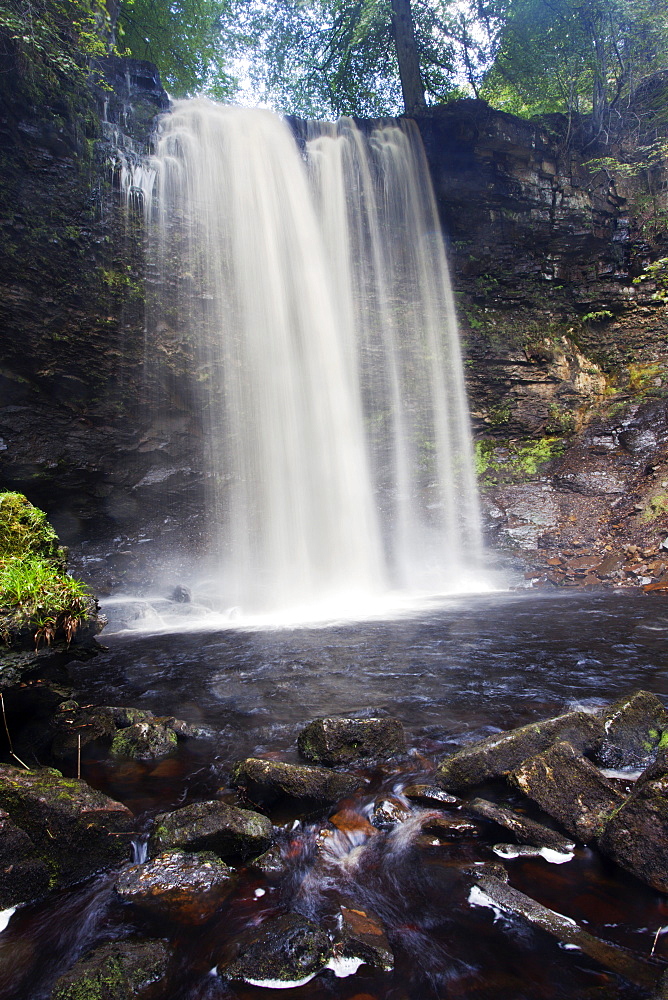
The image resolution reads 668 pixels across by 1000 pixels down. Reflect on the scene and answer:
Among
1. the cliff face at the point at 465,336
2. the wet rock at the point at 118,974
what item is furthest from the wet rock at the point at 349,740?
the cliff face at the point at 465,336

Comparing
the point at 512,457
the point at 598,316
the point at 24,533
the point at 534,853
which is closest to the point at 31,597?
the point at 24,533

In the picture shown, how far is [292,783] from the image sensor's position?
3.35m

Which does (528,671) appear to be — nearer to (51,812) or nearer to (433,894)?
(433,894)

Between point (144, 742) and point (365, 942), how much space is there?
103 inches

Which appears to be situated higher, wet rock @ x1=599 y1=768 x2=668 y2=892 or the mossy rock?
the mossy rock

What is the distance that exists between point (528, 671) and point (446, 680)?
0.96 metres

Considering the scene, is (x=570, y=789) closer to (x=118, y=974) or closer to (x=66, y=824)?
(x=118, y=974)

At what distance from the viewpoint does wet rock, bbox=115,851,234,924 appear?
2.47 metres

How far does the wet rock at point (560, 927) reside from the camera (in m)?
1.99

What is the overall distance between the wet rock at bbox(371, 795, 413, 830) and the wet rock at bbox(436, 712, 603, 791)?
0.34 metres

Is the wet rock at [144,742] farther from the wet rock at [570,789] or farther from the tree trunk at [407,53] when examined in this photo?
the tree trunk at [407,53]

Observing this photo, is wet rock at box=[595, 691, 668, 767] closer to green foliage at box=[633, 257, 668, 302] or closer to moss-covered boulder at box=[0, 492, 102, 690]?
moss-covered boulder at box=[0, 492, 102, 690]

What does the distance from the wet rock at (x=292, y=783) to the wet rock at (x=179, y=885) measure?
61cm

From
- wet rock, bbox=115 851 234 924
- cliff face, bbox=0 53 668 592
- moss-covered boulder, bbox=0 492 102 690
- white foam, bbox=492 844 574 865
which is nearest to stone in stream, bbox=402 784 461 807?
white foam, bbox=492 844 574 865
